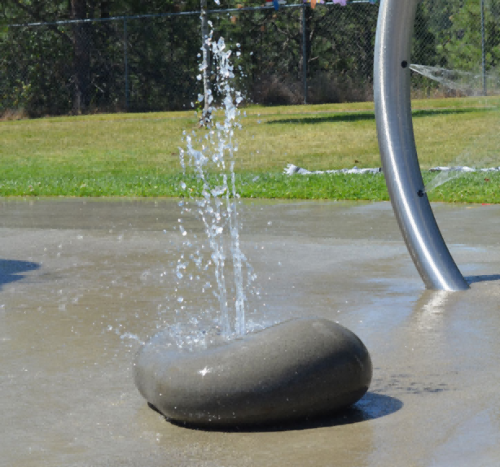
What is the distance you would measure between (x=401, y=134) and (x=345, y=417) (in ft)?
10.9

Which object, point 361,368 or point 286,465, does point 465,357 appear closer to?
point 361,368

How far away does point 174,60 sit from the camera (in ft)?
89.7

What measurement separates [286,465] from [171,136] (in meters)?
17.6

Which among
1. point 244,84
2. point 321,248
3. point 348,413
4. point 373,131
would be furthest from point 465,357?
point 244,84

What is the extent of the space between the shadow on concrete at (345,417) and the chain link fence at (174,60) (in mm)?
19371

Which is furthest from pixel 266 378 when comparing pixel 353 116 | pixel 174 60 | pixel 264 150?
pixel 174 60

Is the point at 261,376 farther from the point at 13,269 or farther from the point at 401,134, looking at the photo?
the point at 13,269

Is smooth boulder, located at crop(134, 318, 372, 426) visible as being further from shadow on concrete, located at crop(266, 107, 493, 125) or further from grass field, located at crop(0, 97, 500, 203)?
shadow on concrete, located at crop(266, 107, 493, 125)

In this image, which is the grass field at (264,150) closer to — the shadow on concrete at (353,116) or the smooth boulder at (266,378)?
the shadow on concrete at (353,116)

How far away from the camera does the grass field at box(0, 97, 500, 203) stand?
1340 centimetres

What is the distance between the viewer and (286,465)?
141 inches

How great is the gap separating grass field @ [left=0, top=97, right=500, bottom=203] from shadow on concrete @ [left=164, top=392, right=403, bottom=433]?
24.7ft

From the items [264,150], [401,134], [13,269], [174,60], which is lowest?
[13,269]

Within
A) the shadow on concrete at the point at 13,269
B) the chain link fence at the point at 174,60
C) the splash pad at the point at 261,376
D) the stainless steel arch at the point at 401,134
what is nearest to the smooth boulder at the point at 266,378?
the splash pad at the point at 261,376
